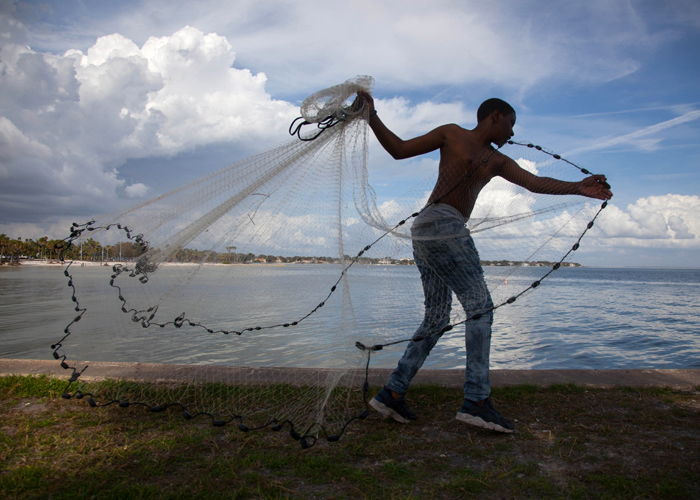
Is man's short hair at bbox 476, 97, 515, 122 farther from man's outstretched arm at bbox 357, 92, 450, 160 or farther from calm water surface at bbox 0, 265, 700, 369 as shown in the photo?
calm water surface at bbox 0, 265, 700, 369

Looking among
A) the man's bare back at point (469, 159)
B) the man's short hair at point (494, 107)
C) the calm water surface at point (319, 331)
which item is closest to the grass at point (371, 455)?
the calm water surface at point (319, 331)

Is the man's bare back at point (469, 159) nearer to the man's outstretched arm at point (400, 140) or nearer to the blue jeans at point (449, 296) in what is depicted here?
the man's outstretched arm at point (400, 140)

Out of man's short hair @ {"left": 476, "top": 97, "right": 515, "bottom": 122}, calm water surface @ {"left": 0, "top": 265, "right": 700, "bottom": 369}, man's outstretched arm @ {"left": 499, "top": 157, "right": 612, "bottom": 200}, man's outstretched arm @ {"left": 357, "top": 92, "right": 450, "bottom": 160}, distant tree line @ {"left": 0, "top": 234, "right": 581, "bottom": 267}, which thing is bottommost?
calm water surface @ {"left": 0, "top": 265, "right": 700, "bottom": 369}

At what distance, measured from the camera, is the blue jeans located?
8.38 ft

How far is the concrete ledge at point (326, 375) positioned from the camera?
10.6ft

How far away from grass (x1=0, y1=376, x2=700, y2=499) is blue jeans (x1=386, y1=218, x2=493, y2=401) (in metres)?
0.34

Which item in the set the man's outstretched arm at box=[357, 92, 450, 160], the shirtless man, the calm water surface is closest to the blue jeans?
the shirtless man

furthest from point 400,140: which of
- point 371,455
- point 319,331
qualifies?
point 319,331

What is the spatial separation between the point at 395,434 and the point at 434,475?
1.63 feet

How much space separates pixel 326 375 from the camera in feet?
10.3

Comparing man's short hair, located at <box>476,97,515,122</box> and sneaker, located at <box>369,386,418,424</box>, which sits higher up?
man's short hair, located at <box>476,97,515,122</box>

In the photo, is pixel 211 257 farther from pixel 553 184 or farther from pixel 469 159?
pixel 553 184

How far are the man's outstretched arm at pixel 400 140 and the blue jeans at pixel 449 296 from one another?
525 mm

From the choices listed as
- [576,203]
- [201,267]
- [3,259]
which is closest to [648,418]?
[576,203]
